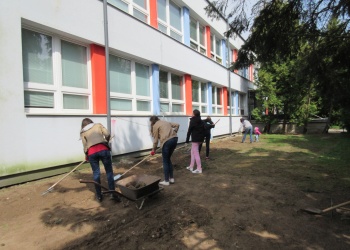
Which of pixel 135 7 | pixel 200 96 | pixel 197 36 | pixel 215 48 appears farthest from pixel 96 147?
pixel 215 48

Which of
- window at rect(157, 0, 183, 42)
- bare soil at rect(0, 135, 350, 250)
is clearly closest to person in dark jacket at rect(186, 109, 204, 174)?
bare soil at rect(0, 135, 350, 250)

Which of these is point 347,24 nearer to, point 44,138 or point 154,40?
point 154,40

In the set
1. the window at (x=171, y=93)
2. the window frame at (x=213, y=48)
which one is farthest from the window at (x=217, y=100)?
the window at (x=171, y=93)

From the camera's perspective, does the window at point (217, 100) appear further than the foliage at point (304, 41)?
Yes

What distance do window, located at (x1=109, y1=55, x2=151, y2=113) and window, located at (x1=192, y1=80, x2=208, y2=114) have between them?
4.62m

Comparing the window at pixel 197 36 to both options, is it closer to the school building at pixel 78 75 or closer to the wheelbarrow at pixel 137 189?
the school building at pixel 78 75

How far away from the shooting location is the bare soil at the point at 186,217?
3334 millimetres

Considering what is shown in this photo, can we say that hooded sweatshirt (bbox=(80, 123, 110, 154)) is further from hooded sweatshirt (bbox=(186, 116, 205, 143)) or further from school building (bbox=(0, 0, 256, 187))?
hooded sweatshirt (bbox=(186, 116, 205, 143))

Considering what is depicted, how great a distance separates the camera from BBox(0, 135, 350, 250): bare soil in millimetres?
3334

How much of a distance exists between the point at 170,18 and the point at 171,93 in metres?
3.62

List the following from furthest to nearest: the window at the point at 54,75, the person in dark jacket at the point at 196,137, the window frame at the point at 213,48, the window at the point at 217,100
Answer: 1. the window at the point at 217,100
2. the window frame at the point at 213,48
3. the person in dark jacket at the point at 196,137
4. the window at the point at 54,75

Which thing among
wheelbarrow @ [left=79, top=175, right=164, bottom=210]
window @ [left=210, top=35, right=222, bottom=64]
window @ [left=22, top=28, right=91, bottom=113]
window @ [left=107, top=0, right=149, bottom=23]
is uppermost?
window @ [left=210, top=35, right=222, bottom=64]

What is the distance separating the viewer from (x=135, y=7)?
9.55 meters

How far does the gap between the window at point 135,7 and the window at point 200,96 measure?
5.33 m
